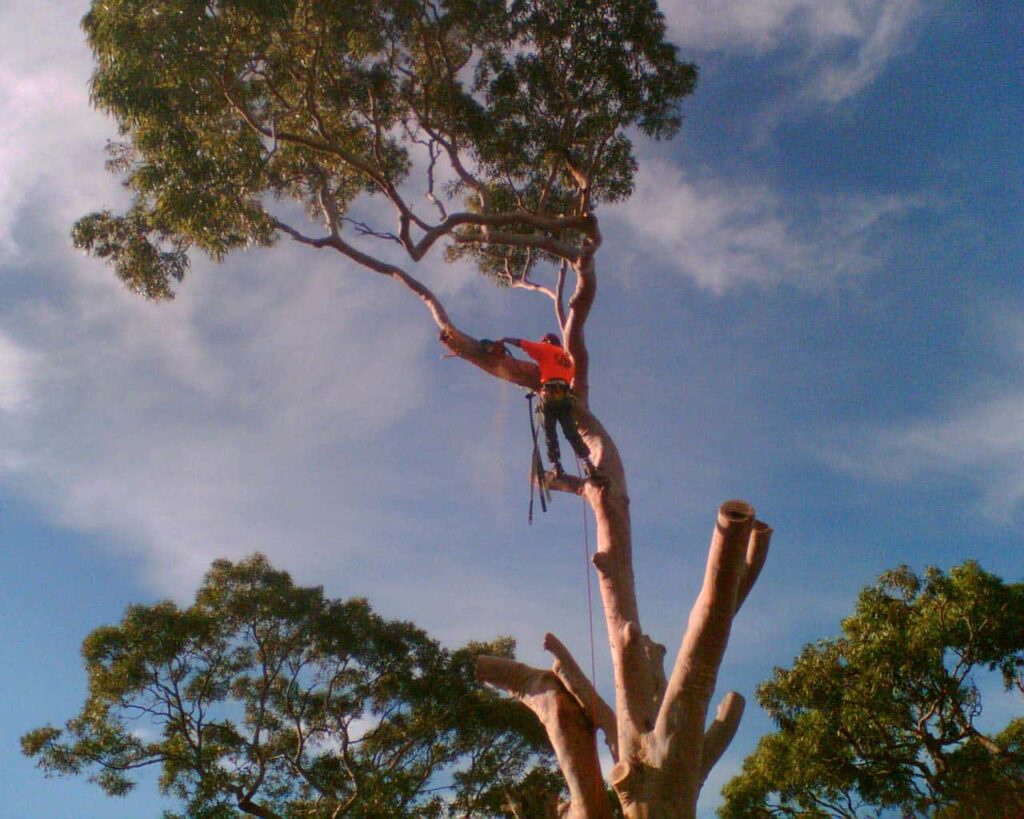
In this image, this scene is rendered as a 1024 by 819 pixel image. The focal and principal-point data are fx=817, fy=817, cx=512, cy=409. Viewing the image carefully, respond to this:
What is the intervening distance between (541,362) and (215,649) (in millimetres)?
9326

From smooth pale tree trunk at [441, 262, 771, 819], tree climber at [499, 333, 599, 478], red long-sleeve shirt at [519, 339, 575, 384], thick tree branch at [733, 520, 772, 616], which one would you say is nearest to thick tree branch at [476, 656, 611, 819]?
smooth pale tree trunk at [441, 262, 771, 819]

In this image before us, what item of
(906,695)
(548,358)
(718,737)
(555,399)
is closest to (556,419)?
(555,399)

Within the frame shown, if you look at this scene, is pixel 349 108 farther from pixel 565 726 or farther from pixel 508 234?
pixel 565 726

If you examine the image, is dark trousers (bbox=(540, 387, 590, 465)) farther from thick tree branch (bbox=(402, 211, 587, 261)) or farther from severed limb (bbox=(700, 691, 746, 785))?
severed limb (bbox=(700, 691, 746, 785))

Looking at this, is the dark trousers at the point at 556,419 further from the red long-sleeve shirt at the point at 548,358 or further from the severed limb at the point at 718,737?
the severed limb at the point at 718,737

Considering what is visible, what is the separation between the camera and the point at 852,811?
488 inches

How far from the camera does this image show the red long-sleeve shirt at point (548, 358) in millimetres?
7414

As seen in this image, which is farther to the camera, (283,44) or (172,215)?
(283,44)

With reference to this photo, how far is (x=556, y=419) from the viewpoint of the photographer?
24.0 feet

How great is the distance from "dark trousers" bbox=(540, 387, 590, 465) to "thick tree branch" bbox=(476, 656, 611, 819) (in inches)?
75.8

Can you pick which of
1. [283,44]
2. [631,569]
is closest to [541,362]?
[631,569]

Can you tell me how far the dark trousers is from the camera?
7.23 metres

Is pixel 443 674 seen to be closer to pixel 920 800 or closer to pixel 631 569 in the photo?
pixel 920 800

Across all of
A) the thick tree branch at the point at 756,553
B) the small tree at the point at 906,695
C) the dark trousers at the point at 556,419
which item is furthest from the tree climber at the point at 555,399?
the small tree at the point at 906,695
